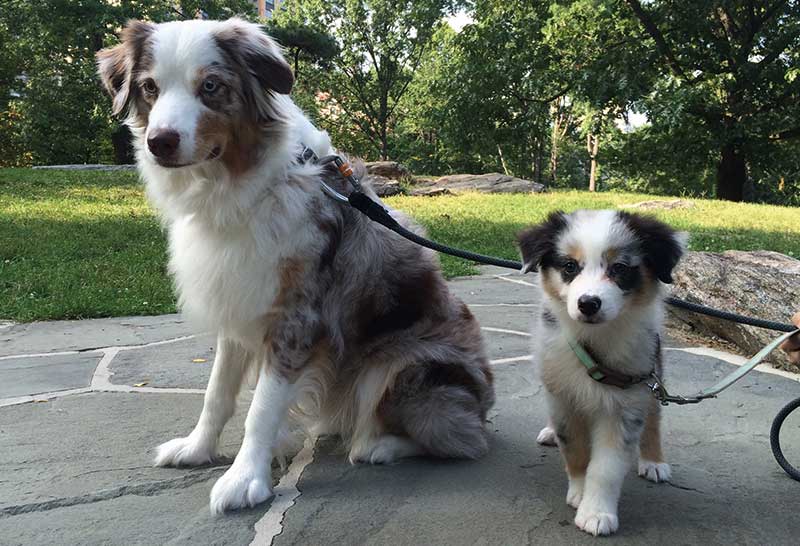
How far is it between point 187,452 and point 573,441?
1.83m

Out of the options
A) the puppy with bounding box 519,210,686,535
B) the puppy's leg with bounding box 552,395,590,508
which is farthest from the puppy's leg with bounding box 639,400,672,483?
the puppy's leg with bounding box 552,395,590,508

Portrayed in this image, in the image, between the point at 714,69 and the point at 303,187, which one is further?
the point at 714,69

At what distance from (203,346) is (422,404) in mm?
2566

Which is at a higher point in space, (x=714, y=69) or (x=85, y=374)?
(x=714, y=69)

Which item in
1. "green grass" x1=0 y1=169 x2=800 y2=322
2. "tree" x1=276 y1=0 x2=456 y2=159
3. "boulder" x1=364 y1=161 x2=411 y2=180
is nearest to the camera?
"green grass" x1=0 y1=169 x2=800 y2=322

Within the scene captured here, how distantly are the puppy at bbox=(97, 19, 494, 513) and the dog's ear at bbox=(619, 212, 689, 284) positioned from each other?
3.39 ft

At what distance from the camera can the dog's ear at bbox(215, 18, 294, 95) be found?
2869 mm

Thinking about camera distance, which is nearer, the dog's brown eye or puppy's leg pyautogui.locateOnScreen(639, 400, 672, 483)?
the dog's brown eye

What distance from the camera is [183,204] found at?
3.03 metres

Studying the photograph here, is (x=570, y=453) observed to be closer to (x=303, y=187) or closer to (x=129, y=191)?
(x=303, y=187)

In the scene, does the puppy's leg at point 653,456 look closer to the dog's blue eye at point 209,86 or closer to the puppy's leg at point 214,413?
the puppy's leg at point 214,413

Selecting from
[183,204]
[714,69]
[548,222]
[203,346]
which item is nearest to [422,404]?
[548,222]

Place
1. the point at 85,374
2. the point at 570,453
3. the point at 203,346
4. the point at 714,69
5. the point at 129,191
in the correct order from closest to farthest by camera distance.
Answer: the point at 570,453
the point at 85,374
the point at 203,346
the point at 129,191
the point at 714,69

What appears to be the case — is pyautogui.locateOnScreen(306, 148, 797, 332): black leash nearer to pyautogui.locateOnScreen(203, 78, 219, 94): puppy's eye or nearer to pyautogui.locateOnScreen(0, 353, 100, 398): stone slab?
pyautogui.locateOnScreen(203, 78, 219, 94): puppy's eye
